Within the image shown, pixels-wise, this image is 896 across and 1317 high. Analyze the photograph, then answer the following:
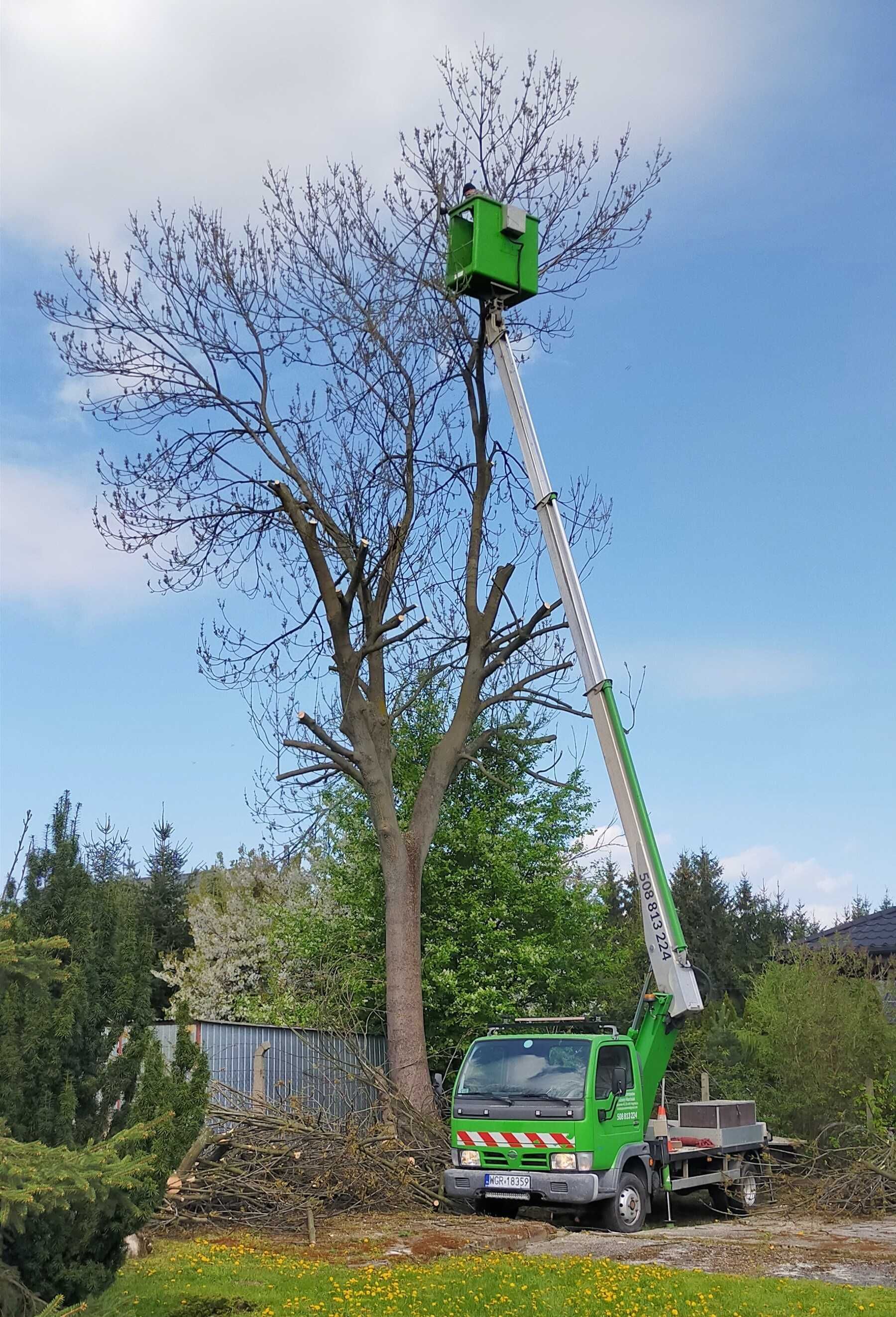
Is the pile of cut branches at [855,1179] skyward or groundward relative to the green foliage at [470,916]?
groundward

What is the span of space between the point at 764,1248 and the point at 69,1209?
7.58 metres

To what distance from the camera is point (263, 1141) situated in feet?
42.0

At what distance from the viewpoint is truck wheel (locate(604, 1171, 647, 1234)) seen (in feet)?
38.3

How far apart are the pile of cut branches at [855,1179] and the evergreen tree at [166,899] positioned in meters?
21.3

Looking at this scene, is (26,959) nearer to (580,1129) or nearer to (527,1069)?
(580,1129)

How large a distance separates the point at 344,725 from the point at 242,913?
13.4 meters

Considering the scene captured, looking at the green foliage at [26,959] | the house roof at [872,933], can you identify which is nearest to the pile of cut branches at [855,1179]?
the house roof at [872,933]

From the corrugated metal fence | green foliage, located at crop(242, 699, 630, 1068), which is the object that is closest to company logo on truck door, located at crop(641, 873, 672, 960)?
the corrugated metal fence

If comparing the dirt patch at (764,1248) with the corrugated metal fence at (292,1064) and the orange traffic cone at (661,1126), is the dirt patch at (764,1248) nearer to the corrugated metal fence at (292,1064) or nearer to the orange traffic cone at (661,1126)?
the orange traffic cone at (661,1126)

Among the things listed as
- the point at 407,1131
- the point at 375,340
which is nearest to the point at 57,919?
the point at 407,1131

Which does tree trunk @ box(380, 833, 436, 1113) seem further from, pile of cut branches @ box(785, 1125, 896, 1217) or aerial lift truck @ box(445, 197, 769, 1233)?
pile of cut branches @ box(785, 1125, 896, 1217)

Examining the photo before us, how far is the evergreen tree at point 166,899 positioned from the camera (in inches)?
1312

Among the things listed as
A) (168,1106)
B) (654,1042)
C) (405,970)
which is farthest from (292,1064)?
(168,1106)

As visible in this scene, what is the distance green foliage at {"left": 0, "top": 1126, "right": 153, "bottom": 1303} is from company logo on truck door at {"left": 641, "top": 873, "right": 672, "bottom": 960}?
25.5ft
